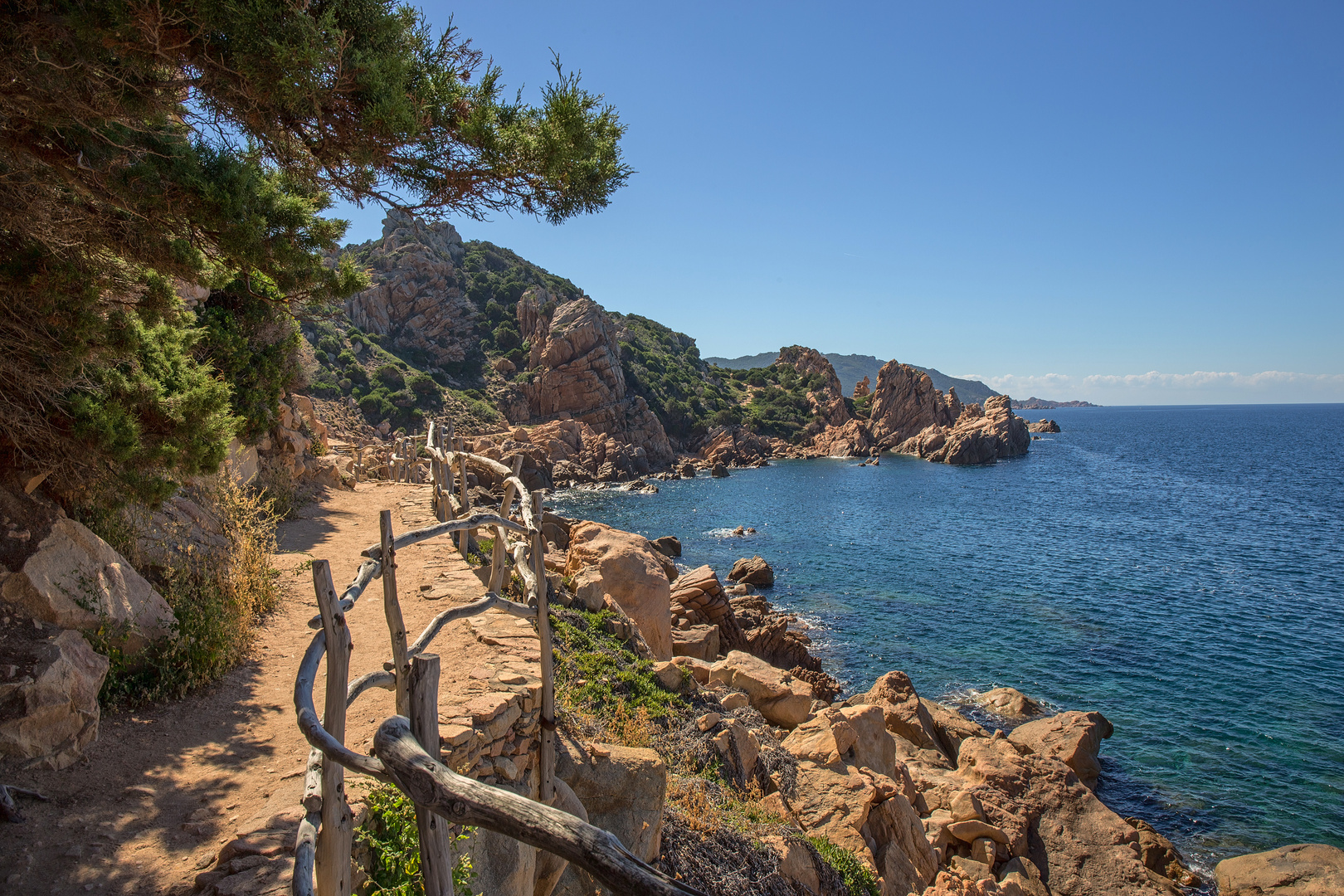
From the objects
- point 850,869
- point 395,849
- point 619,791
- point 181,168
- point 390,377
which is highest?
point 390,377

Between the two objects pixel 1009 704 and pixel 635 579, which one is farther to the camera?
pixel 1009 704

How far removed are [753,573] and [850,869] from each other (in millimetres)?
20663

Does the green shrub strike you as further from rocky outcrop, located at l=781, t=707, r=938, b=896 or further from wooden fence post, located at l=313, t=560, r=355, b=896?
wooden fence post, located at l=313, t=560, r=355, b=896

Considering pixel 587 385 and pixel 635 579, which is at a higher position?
pixel 587 385

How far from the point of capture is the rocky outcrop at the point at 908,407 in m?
85.6

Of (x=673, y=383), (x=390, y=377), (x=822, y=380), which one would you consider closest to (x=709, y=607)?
(x=390, y=377)

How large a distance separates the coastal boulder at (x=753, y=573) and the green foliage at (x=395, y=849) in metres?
24.7

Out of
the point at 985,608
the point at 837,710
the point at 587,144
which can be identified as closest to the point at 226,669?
the point at 587,144

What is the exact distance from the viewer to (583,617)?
993 cm

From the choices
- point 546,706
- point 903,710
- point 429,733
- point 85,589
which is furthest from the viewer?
point 903,710

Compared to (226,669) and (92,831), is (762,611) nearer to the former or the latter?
(226,669)

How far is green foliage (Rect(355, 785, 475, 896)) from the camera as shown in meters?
Answer: 3.75

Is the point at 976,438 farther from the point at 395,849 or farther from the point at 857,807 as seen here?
the point at 395,849

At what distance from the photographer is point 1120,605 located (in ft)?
81.3
